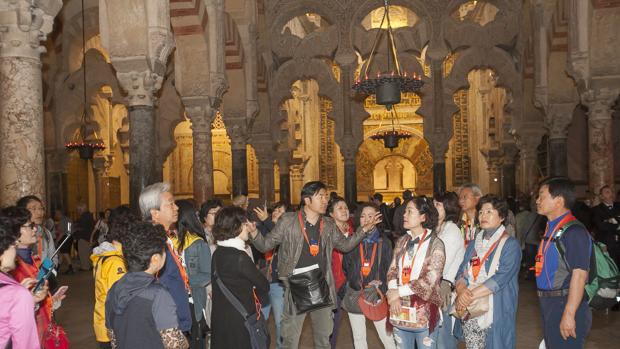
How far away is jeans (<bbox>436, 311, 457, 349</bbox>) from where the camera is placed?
3536 millimetres

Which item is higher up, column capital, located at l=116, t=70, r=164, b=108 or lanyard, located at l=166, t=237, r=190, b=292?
column capital, located at l=116, t=70, r=164, b=108

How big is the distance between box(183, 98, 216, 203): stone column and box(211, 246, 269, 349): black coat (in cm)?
676

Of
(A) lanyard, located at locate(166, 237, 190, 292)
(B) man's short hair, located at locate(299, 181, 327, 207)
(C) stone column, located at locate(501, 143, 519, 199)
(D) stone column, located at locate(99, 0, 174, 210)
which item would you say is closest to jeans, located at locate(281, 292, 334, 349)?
(B) man's short hair, located at locate(299, 181, 327, 207)

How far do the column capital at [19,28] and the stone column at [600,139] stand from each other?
793 cm

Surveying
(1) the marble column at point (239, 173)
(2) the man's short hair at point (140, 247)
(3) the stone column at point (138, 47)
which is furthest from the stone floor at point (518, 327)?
(1) the marble column at point (239, 173)

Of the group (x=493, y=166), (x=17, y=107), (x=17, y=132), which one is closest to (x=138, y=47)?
(x=17, y=107)

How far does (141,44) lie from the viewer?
7.35 metres

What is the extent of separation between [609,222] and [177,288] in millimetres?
5507

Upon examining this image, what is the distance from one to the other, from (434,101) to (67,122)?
27.0ft

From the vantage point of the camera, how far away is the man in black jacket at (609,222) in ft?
22.5

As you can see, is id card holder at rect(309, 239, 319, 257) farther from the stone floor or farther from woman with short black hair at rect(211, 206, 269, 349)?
the stone floor

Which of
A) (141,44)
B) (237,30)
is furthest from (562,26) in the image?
(141,44)

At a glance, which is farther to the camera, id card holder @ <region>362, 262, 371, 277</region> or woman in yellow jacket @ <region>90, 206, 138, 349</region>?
id card holder @ <region>362, 262, 371, 277</region>

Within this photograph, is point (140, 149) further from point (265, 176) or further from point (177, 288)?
point (265, 176)
